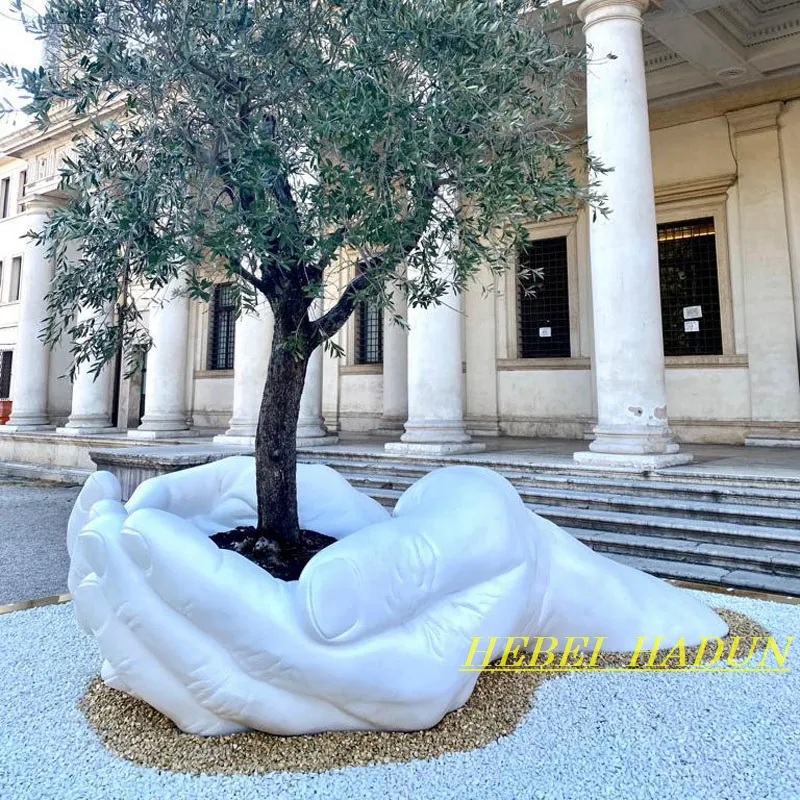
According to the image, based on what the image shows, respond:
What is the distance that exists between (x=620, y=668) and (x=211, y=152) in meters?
3.47

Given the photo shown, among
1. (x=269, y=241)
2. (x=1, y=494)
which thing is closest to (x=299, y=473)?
(x=269, y=241)

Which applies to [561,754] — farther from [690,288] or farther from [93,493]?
[690,288]

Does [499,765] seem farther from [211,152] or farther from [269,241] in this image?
[211,152]

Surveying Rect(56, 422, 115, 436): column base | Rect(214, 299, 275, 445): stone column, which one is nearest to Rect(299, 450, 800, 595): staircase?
Rect(214, 299, 275, 445): stone column

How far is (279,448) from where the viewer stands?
3203 mm

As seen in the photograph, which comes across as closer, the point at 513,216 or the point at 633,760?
the point at 633,760

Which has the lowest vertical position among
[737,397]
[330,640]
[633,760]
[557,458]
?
[633,760]

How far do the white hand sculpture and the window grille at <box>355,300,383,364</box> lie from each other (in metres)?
11.6

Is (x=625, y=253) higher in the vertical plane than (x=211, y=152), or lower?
higher

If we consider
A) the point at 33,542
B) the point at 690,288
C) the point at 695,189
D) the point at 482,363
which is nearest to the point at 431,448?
the point at 33,542

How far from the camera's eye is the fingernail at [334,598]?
6.87 ft

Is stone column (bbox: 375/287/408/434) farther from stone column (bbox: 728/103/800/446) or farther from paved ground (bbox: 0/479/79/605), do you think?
stone column (bbox: 728/103/800/446)

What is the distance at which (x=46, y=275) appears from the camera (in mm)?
14562

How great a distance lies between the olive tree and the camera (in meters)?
2.71
